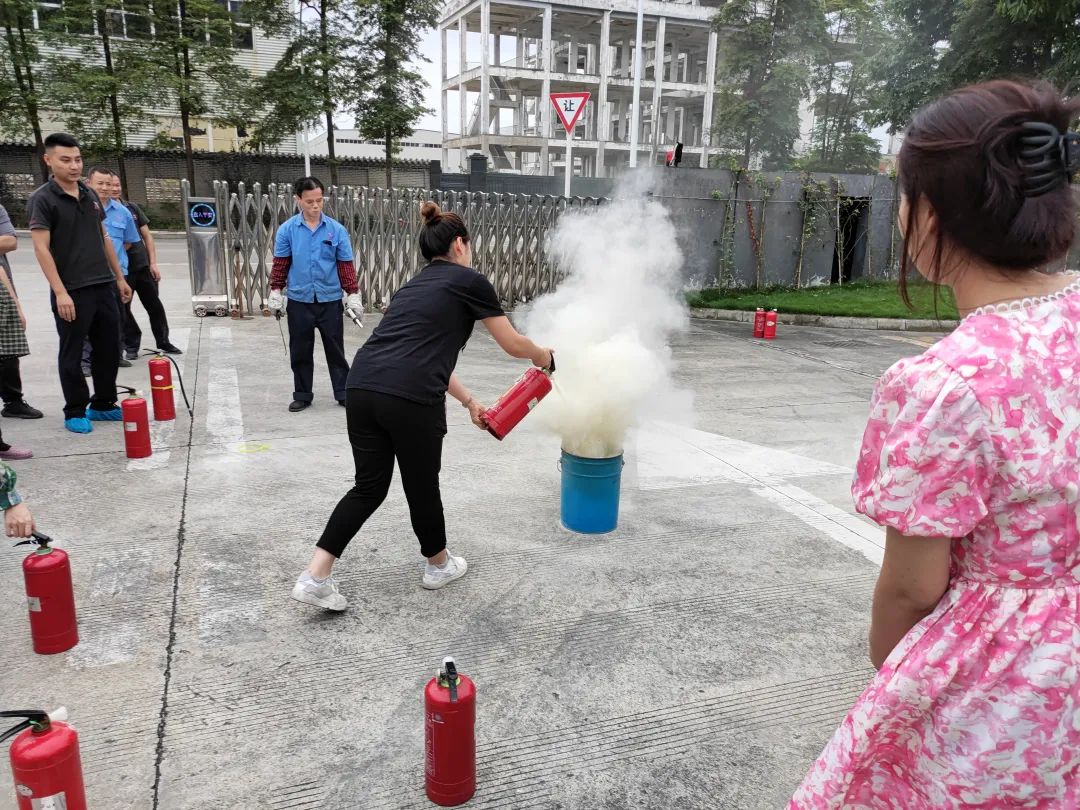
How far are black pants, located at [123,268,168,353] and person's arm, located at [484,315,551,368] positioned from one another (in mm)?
5933

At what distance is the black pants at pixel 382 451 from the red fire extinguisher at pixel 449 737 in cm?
112

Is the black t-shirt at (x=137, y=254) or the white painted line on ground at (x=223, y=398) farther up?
the black t-shirt at (x=137, y=254)

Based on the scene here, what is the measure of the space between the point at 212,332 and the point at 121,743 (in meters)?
8.10

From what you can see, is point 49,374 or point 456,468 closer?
point 456,468

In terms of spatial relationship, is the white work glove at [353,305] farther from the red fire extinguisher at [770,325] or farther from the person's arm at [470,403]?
the red fire extinguisher at [770,325]

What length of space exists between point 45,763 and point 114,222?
6.82m

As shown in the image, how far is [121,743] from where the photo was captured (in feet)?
8.15

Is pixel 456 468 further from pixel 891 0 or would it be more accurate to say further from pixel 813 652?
pixel 891 0

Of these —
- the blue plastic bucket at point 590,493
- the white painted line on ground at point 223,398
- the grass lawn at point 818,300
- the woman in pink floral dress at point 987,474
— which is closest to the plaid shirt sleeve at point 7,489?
the blue plastic bucket at point 590,493

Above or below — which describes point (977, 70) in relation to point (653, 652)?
above

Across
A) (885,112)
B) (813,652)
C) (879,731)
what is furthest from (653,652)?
(885,112)

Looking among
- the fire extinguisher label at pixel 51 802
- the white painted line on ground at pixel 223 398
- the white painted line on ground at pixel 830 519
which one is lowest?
the white painted line on ground at pixel 830 519

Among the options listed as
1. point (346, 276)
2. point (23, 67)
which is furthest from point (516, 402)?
point (23, 67)

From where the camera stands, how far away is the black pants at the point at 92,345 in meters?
5.51
